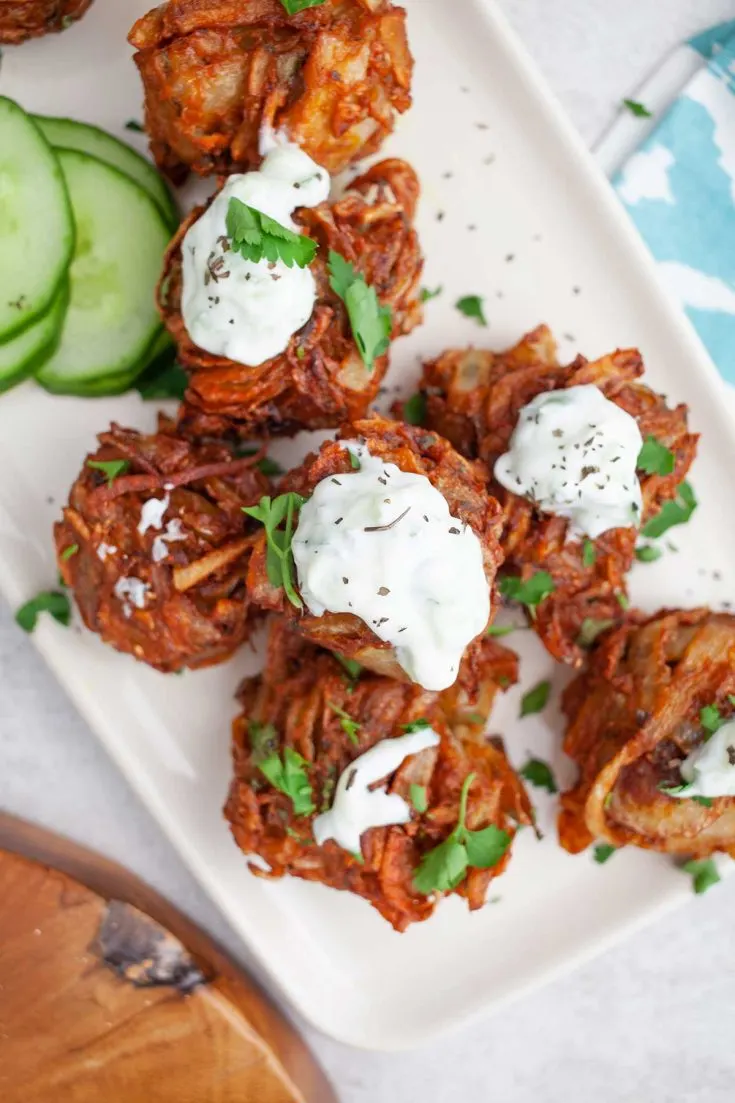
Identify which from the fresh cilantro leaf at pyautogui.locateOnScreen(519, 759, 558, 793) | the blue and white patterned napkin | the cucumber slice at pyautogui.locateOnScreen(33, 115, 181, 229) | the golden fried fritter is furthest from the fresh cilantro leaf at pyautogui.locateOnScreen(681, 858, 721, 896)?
the cucumber slice at pyautogui.locateOnScreen(33, 115, 181, 229)

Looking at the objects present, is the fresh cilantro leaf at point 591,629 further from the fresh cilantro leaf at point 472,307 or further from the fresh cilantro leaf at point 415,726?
the fresh cilantro leaf at point 472,307

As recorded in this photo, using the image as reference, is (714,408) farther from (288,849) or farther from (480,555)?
(288,849)

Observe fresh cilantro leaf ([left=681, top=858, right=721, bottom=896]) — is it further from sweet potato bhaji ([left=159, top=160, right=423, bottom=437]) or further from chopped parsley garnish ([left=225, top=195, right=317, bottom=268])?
chopped parsley garnish ([left=225, top=195, right=317, bottom=268])

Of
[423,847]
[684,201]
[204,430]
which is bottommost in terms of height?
[423,847]

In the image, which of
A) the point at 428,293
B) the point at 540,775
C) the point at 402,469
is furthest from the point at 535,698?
the point at 428,293

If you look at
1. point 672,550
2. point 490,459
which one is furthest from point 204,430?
point 672,550
